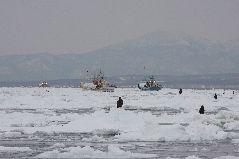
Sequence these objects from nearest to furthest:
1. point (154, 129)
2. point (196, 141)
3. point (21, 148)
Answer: point (21, 148) < point (196, 141) < point (154, 129)

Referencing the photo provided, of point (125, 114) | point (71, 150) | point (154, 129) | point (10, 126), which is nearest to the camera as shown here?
point (71, 150)

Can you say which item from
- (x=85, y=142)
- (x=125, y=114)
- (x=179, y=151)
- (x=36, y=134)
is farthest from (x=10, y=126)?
(x=179, y=151)

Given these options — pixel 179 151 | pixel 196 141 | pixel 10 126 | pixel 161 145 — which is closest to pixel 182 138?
pixel 196 141

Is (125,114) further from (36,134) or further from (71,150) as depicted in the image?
(71,150)

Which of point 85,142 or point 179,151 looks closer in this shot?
point 179,151

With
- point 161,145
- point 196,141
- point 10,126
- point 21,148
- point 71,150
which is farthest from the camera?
point 10,126

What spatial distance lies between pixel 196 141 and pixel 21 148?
7725 mm

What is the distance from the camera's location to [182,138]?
23.7 m

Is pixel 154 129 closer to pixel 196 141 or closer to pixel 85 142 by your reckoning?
pixel 196 141

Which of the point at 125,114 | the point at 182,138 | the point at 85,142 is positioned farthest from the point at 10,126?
the point at 182,138

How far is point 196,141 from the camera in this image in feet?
74.9

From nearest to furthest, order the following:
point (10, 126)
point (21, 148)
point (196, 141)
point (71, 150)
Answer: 1. point (71, 150)
2. point (21, 148)
3. point (196, 141)
4. point (10, 126)

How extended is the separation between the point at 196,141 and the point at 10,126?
11.6 metres

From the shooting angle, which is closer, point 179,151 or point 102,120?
point 179,151
